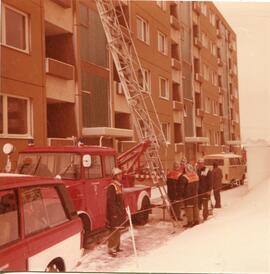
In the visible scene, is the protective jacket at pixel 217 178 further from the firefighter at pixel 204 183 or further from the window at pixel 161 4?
the window at pixel 161 4

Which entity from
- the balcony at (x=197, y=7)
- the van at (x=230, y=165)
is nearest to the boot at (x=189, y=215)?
the van at (x=230, y=165)

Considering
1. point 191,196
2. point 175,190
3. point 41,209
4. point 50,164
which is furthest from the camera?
point 191,196

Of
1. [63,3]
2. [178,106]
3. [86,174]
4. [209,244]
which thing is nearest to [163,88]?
[178,106]

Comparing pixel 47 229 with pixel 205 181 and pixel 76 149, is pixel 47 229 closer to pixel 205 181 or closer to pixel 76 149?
pixel 76 149

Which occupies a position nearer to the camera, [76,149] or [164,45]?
[76,149]

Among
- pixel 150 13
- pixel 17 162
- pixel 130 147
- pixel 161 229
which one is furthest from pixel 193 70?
pixel 17 162

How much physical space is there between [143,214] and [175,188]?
1.44 feet

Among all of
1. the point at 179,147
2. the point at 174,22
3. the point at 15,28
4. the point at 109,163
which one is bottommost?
the point at 109,163

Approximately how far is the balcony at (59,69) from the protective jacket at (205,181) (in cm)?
165

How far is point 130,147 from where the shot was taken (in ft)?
14.4

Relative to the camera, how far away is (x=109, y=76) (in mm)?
4398

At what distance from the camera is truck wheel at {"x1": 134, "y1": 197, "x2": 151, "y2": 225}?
4.41 meters

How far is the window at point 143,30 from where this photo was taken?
456cm

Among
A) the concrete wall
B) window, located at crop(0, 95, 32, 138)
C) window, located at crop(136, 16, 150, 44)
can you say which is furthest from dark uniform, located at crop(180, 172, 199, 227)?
window, located at crop(0, 95, 32, 138)
